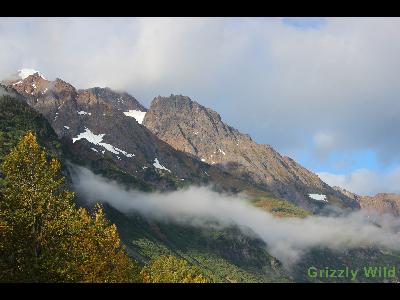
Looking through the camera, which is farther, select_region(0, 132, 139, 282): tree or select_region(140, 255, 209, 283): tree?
select_region(140, 255, 209, 283): tree

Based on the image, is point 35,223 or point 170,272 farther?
point 170,272

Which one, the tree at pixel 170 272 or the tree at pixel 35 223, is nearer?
the tree at pixel 35 223

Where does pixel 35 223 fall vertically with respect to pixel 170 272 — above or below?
below

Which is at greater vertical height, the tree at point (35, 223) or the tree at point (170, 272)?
the tree at point (170, 272)

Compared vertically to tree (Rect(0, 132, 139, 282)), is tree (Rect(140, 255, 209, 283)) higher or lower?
higher
